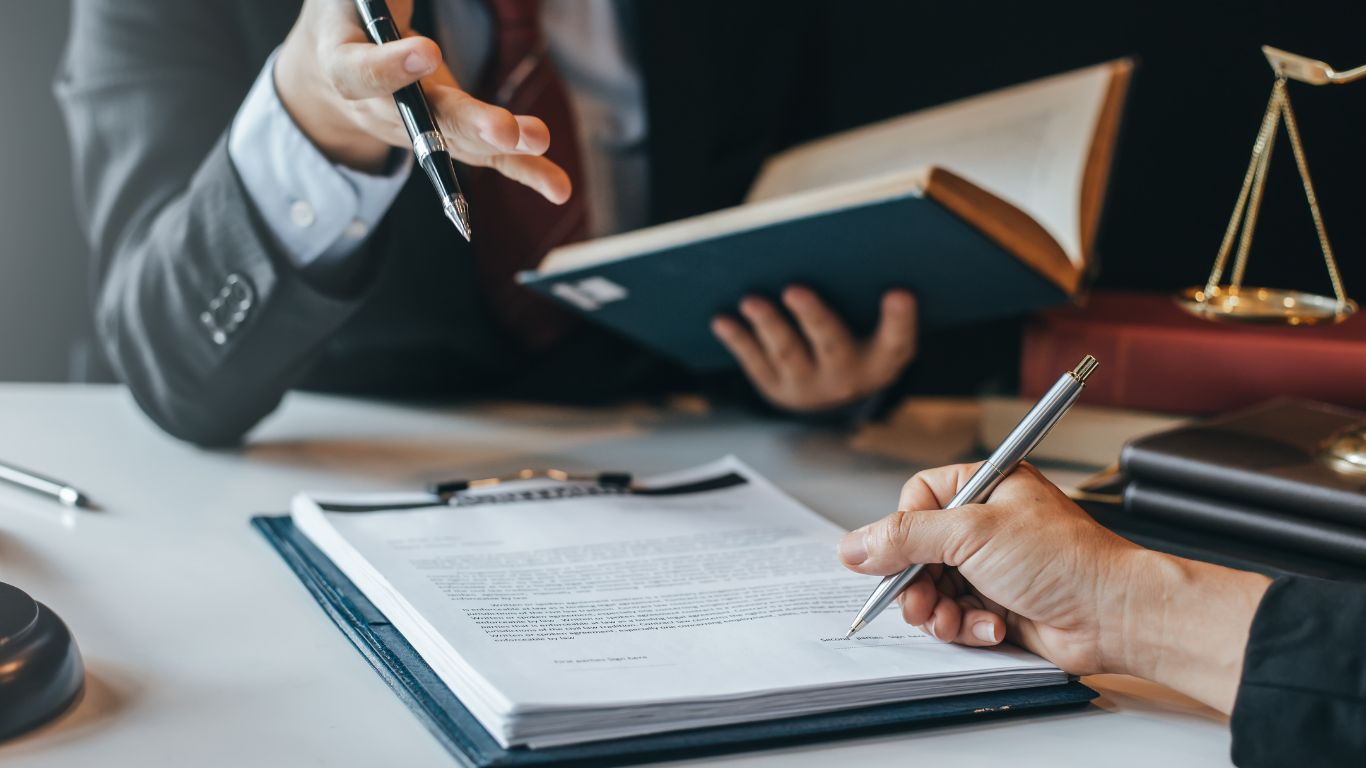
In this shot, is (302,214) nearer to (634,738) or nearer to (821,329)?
(821,329)

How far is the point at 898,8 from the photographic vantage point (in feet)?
5.97

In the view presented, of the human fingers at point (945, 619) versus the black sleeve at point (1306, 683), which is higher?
the black sleeve at point (1306, 683)

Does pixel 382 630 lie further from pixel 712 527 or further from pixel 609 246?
pixel 609 246

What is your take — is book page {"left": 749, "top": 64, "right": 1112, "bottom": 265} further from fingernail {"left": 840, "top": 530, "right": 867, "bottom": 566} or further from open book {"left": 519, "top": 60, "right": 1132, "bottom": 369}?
fingernail {"left": 840, "top": 530, "right": 867, "bottom": 566}

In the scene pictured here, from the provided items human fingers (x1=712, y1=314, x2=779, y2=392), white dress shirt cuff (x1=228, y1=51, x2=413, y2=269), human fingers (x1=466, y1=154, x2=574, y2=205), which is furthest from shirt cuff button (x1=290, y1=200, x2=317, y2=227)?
human fingers (x1=712, y1=314, x2=779, y2=392)

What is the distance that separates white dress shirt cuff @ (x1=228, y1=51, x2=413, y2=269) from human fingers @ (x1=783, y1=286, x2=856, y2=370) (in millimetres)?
391

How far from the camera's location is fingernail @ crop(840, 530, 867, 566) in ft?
2.19

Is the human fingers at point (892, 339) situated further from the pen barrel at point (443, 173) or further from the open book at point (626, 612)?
the pen barrel at point (443, 173)

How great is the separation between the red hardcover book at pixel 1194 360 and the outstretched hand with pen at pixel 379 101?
1.96ft

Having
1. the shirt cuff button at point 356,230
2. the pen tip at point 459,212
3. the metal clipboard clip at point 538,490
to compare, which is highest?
the pen tip at point 459,212

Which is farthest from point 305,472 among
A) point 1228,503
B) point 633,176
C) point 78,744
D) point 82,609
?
point 1228,503

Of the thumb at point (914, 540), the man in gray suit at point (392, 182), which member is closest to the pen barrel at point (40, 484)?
the man in gray suit at point (392, 182)

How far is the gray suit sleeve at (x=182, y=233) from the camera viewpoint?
1057mm

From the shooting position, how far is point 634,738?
55 centimetres
